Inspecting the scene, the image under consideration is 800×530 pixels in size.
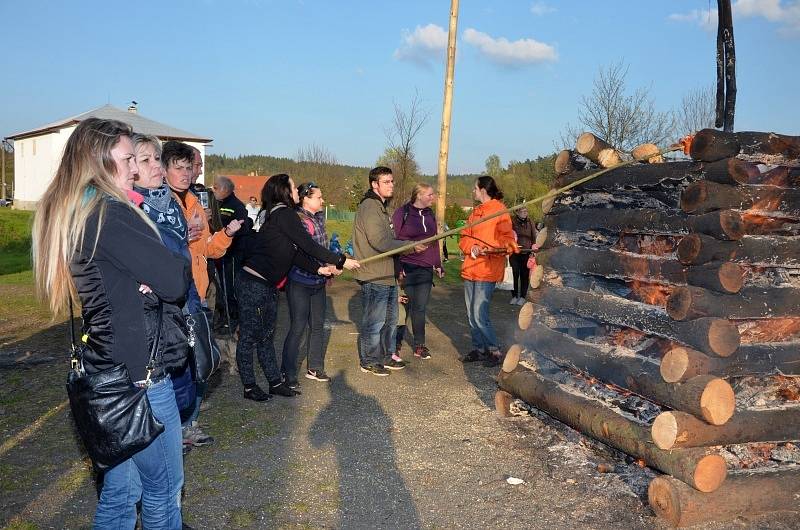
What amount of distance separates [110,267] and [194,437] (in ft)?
9.53

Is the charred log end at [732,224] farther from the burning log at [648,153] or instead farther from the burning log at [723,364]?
the burning log at [648,153]

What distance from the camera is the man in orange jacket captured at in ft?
26.5

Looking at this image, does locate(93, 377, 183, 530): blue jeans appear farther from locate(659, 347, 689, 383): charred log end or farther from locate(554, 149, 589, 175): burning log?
locate(554, 149, 589, 175): burning log

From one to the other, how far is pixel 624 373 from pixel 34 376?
19.1 feet

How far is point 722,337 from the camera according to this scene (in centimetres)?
426

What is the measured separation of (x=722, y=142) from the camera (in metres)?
4.46

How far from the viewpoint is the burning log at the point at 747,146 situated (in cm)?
446

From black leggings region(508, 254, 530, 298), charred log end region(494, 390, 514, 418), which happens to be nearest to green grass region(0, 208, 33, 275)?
black leggings region(508, 254, 530, 298)

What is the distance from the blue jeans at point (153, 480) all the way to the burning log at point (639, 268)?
3.14 metres

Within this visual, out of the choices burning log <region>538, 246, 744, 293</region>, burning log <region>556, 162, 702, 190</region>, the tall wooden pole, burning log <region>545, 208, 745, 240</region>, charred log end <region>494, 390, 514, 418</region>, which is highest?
the tall wooden pole

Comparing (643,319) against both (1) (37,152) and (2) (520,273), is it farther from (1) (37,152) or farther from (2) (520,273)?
(1) (37,152)

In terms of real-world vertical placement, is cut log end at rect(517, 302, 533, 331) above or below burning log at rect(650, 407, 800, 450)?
above

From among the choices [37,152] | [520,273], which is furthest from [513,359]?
[37,152]

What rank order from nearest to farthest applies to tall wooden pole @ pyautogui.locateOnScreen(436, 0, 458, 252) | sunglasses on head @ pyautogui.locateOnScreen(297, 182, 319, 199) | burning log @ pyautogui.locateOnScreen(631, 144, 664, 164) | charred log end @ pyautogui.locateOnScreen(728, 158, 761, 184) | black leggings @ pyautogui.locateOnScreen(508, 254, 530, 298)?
1. charred log end @ pyautogui.locateOnScreen(728, 158, 761, 184)
2. burning log @ pyautogui.locateOnScreen(631, 144, 664, 164)
3. sunglasses on head @ pyautogui.locateOnScreen(297, 182, 319, 199)
4. black leggings @ pyautogui.locateOnScreen(508, 254, 530, 298)
5. tall wooden pole @ pyautogui.locateOnScreen(436, 0, 458, 252)
